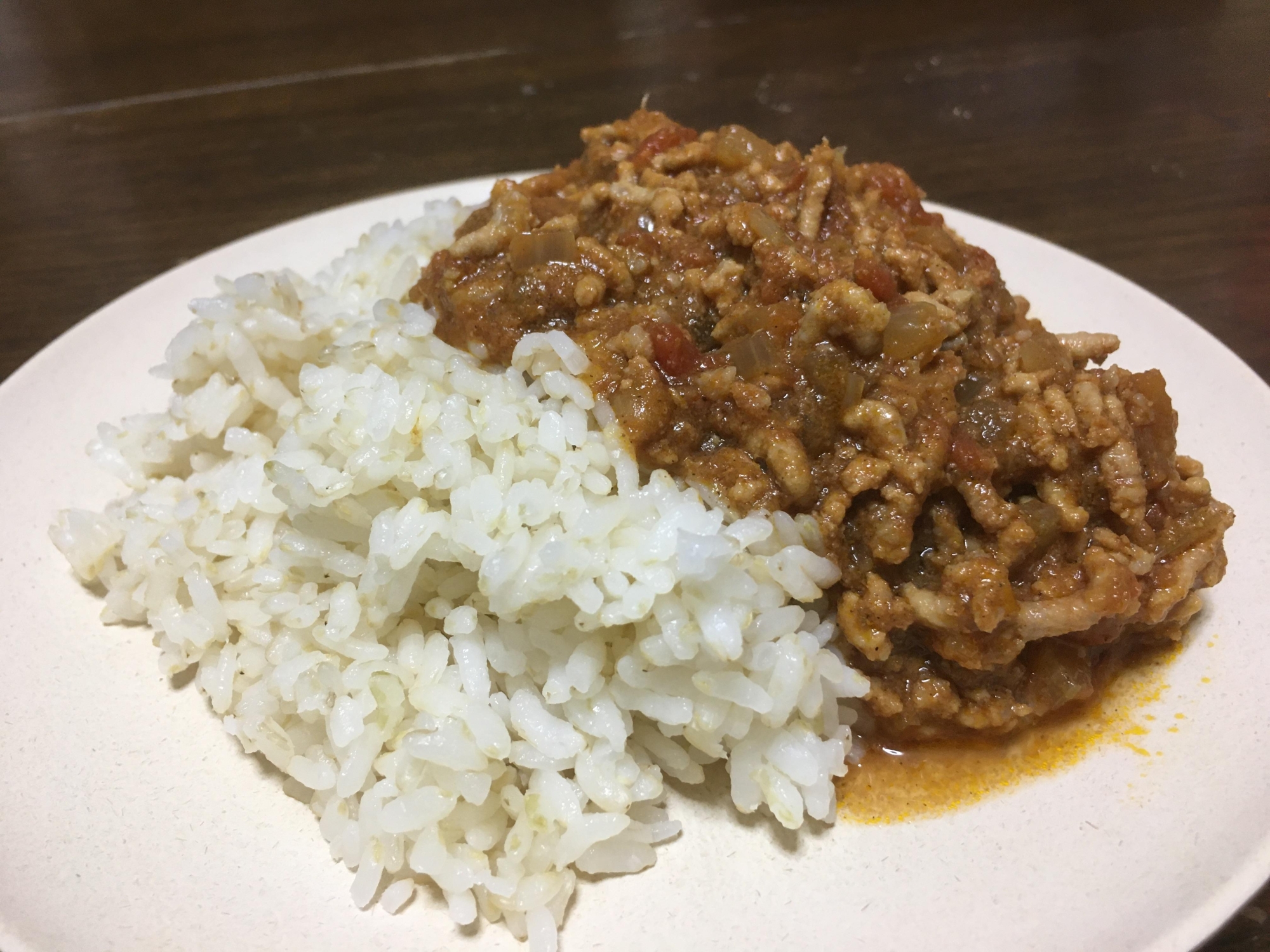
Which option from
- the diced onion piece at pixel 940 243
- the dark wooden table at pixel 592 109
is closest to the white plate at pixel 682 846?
the diced onion piece at pixel 940 243

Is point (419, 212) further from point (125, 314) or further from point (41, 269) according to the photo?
point (41, 269)

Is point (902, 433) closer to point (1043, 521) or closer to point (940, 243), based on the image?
point (1043, 521)

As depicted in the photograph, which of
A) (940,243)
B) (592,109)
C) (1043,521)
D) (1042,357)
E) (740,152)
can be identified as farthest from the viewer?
(592,109)

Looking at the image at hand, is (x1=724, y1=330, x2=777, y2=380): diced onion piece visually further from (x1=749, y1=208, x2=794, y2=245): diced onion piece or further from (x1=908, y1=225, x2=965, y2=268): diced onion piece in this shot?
(x1=908, y1=225, x2=965, y2=268): diced onion piece

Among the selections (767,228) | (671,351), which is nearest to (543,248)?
(671,351)

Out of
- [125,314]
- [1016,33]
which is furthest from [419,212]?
[1016,33]

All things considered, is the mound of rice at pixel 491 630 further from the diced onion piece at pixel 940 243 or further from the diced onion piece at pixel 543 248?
the diced onion piece at pixel 940 243
